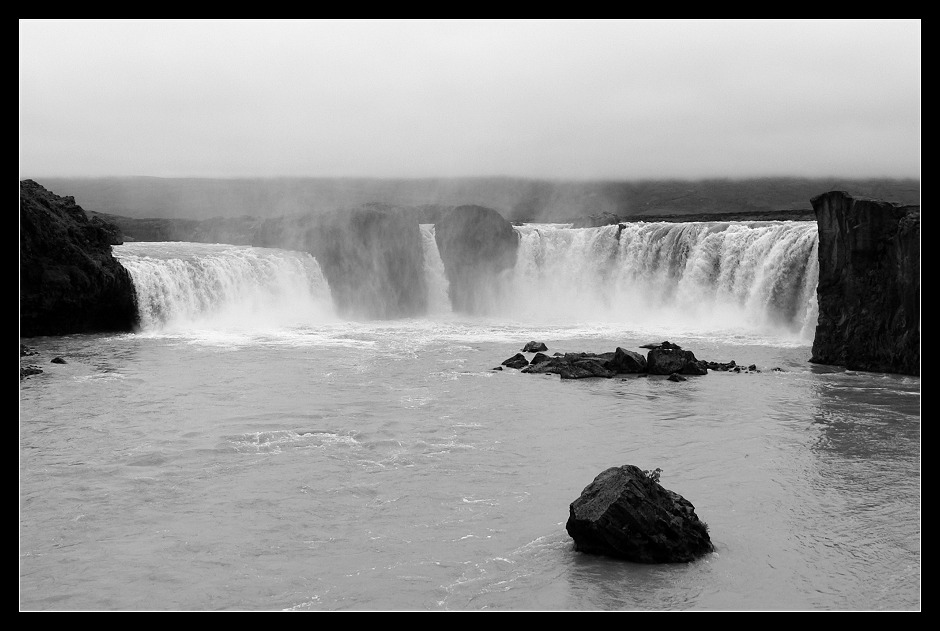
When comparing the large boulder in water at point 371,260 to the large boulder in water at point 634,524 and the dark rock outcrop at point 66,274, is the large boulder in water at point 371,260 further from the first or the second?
the large boulder in water at point 634,524

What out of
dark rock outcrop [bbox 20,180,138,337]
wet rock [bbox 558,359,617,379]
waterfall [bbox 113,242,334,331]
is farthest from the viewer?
waterfall [bbox 113,242,334,331]

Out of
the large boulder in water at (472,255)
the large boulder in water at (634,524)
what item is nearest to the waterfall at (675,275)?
the large boulder in water at (472,255)

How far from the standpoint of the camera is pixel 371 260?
152 feet

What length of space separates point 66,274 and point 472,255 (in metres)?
20.8

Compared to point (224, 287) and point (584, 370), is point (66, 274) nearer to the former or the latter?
point (224, 287)

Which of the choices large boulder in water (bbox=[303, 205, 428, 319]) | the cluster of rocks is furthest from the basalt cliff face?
large boulder in water (bbox=[303, 205, 428, 319])

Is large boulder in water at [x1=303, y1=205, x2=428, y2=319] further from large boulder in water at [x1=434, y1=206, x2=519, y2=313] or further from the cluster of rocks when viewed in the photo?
the cluster of rocks

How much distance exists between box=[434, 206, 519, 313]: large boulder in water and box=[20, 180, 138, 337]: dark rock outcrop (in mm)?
17468

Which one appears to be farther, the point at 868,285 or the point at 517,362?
the point at 517,362

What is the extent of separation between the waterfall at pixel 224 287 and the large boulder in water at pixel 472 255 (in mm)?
7046

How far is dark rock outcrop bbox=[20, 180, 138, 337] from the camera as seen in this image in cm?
3322

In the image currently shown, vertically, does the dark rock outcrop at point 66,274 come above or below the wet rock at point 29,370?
above

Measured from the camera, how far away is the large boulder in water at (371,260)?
149 ft

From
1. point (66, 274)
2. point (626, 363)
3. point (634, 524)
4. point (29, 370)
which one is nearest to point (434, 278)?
point (66, 274)
